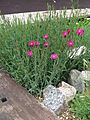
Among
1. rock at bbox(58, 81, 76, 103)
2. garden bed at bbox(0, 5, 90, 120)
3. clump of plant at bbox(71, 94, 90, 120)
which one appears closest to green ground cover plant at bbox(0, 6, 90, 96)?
garden bed at bbox(0, 5, 90, 120)

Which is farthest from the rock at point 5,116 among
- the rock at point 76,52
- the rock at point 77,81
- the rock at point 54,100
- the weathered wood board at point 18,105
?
the rock at point 76,52

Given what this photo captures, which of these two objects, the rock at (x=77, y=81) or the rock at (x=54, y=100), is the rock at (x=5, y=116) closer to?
the rock at (x=54, y=100)

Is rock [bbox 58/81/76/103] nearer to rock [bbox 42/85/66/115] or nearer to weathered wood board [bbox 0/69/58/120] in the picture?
rock [bbox 42/85/66/115]

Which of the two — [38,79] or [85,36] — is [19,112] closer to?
[38,79]

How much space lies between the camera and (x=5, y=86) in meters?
2.85

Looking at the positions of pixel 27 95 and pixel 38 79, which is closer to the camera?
pixel 27 95

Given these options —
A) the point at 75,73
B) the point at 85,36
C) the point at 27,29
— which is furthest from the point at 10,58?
the point at 85,36

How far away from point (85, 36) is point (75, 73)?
1.91 ft

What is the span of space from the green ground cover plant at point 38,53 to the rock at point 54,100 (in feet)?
0.46

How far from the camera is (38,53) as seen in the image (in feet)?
9.25

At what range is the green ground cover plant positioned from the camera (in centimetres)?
289

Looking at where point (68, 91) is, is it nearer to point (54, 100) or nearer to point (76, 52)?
point (54, 100)

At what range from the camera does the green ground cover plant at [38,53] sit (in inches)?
114

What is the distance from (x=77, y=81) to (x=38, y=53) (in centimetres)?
55
